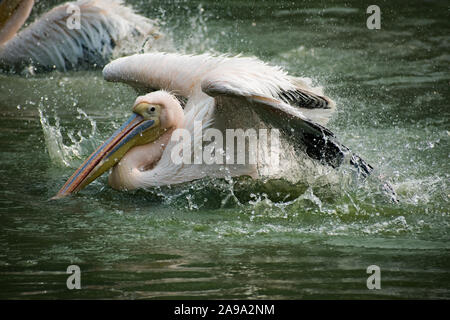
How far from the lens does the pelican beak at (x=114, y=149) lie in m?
4.86

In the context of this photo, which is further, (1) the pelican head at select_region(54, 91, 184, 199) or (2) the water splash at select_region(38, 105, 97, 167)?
(2) the water splash at select_region(38, 105, 97, 167)

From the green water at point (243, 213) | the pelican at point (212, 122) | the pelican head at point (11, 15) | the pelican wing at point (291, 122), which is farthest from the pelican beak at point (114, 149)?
the pelican head at point (11, 15)

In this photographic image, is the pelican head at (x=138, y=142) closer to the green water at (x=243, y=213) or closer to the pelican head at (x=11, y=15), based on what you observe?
the green water at (x=243, y=213)

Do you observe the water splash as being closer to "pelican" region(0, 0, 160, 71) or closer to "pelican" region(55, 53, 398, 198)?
"pelican" region(55, 53, 398, 198)

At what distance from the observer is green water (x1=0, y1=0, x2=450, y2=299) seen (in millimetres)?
3549

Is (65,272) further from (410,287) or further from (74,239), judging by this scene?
(410,287)

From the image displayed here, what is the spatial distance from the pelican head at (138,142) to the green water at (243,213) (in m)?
0.15

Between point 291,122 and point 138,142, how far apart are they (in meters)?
1.12

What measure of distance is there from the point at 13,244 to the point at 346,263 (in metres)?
1.71

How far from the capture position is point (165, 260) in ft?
12.5

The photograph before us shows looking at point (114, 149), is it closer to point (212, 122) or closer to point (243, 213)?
point (212, 122)

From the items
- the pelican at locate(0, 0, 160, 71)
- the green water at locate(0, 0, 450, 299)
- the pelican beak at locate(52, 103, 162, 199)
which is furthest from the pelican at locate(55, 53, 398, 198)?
the pelican at locate(0, 0, 160, 71)
